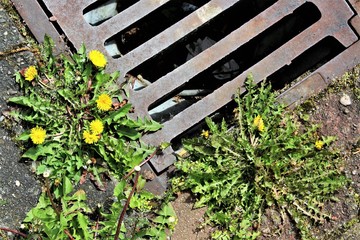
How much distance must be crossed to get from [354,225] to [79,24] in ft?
4.72

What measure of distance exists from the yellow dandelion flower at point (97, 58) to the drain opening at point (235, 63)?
331 millimetres

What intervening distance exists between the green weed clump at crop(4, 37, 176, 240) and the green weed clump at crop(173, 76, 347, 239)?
19 centimetres

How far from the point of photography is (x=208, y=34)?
3008mm

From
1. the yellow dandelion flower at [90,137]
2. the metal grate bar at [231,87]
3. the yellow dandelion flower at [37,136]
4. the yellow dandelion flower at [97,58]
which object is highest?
the yellow dandelion flower at [97,58]

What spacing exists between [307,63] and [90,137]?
3.44 ft

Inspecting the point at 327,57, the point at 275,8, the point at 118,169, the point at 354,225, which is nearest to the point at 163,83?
the point at 118,169

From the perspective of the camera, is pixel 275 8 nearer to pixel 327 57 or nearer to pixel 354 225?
pixel 327 57

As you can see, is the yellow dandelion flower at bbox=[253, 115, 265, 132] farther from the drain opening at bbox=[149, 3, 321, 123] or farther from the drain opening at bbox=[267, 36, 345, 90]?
the drain opening at bbox=[149, 3, 321, 123]

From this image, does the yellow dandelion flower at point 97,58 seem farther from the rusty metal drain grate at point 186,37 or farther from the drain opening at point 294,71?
the drain opening at point 294,71

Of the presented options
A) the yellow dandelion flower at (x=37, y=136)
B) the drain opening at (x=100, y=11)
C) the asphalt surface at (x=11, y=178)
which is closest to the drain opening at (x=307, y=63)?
the drain opening at (x=100, y=11)

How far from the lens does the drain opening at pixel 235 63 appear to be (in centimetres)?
281

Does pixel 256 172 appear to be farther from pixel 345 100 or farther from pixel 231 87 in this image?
pixel 345 100

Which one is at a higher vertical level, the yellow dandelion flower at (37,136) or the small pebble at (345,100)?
the yellow dandelion flower at (37,136)

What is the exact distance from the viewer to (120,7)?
287 cm
